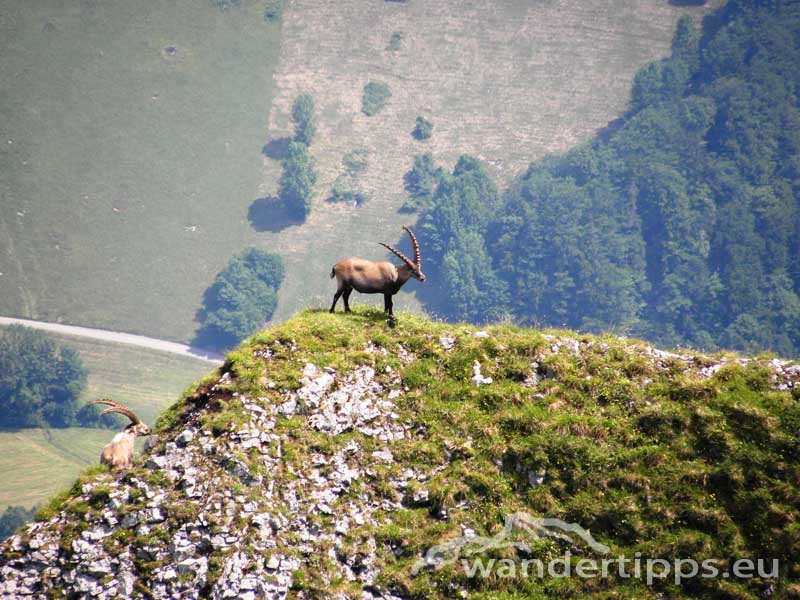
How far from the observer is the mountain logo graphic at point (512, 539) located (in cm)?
2403

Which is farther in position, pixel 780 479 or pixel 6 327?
pixel 6 327

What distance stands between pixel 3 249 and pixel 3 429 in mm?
54092

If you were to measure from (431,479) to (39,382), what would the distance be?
166357mm

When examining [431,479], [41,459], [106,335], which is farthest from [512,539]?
[106,335]

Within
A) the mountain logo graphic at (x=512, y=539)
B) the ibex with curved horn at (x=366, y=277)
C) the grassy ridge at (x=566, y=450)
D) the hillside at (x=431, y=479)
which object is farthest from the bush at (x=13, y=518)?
the mountain logo graphic at (x=512, y=539)

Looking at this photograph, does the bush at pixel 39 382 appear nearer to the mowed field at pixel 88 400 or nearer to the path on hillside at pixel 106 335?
the mowed field at pixel 88 400

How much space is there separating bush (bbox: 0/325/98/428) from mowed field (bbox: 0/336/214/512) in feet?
9.47

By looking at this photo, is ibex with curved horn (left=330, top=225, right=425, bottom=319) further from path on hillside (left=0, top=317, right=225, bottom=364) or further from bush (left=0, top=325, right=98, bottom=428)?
path on hillside (left=0, top=317, right=225, bottom=364)

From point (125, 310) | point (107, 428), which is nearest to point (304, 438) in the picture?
point (107, 428)

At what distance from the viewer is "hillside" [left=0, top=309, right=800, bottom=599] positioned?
75.5 feet

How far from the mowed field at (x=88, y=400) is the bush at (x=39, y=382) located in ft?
9.47

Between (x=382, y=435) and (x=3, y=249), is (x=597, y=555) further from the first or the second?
(x=3, y=249)

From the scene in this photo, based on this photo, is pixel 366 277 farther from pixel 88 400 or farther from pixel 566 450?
pixel 88 400

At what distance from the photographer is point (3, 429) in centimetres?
15988
